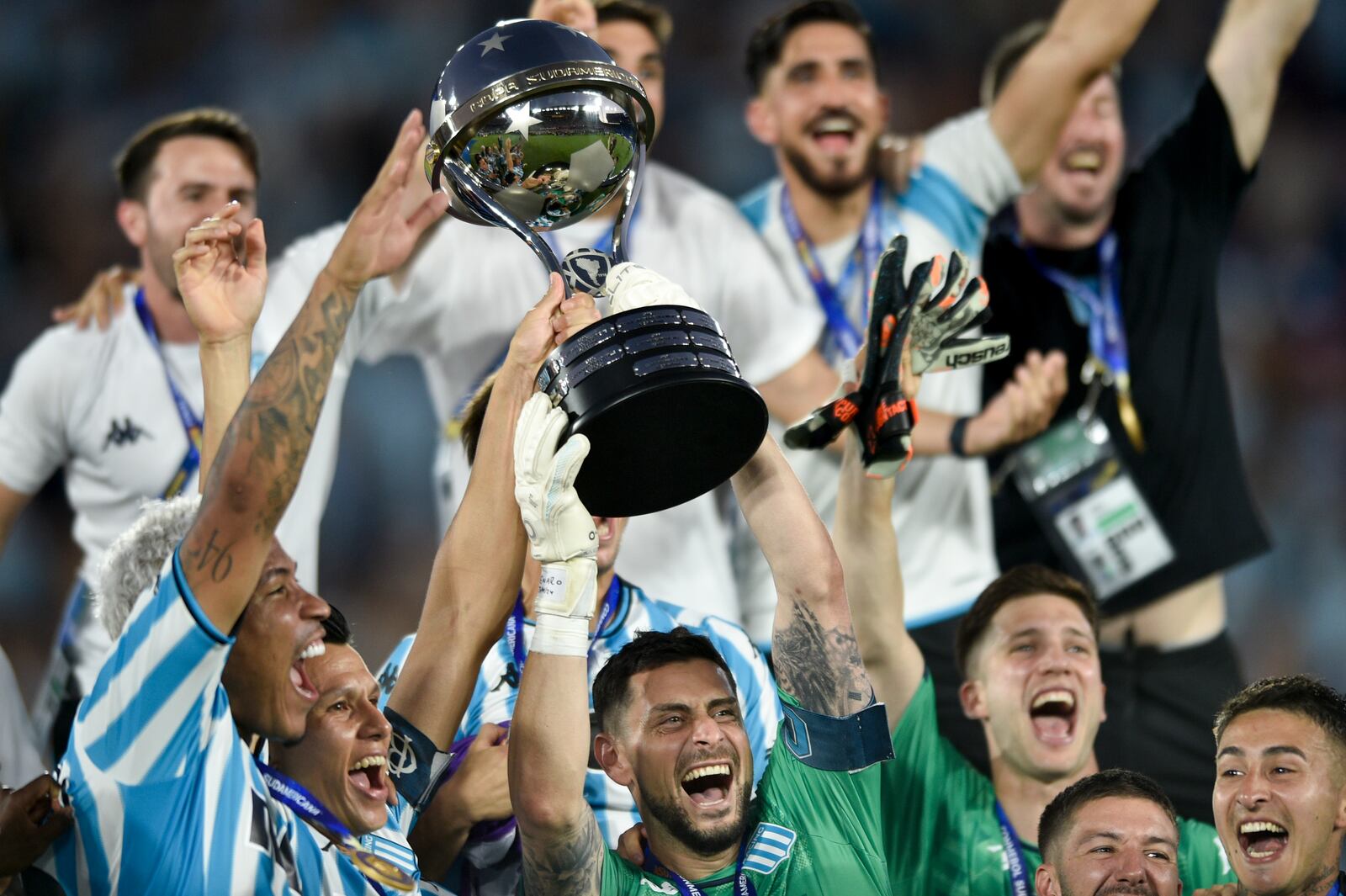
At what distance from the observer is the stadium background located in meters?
5.88

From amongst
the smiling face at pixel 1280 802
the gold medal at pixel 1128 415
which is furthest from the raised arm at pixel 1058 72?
the smiling face at pixel 1280 802

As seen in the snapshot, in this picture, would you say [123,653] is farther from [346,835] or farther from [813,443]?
[813,443]

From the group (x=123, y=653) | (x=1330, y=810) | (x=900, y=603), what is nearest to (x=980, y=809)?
(x=900, y=603)

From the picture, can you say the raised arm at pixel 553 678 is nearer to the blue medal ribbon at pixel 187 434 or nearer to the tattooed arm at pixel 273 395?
the tattooed arm at pixel 273 395

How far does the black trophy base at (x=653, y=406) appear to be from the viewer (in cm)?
210

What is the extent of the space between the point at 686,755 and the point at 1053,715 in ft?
3.00

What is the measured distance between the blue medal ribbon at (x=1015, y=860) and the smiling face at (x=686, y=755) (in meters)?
0.57

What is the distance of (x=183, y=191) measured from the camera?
159 inches

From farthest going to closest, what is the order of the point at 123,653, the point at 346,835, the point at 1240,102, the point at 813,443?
the point at 1240,102, the point at 813,443, the point at 346,835, the point at 123,653

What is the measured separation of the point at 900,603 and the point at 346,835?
1069 mm

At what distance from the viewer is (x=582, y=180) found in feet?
7.77

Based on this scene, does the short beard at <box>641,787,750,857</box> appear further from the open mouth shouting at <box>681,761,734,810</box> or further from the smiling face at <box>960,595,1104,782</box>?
the smiling face at <box>960,595,1104,782</box>

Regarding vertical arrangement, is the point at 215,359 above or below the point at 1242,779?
above

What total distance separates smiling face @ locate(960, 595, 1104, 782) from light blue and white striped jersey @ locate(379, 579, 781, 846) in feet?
1.37
